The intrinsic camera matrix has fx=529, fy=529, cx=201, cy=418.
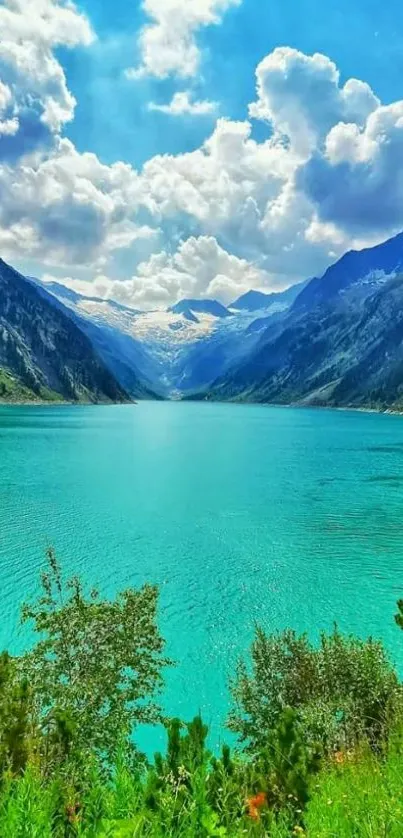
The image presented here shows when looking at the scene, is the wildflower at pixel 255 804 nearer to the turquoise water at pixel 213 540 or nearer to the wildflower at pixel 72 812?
the wildflower at pixel 72 812

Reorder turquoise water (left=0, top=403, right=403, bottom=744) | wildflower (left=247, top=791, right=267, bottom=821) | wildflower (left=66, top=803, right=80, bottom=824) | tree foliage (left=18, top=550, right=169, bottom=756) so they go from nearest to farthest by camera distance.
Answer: wildflower (left=66, top=803, right=80, bottom=824)
wildflower (left=247, top=791, right=267, bottom=821)
tree foliage (left=18, top=550, right=169, bottom=756)
turquoise water (left=0, top=403, right=403, bottom=744)

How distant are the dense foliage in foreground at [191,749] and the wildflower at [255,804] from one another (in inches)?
0.9

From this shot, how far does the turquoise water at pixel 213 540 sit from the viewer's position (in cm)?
3978

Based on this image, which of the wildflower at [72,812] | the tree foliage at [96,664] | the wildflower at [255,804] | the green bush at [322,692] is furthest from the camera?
the tree foliage at [96,664]

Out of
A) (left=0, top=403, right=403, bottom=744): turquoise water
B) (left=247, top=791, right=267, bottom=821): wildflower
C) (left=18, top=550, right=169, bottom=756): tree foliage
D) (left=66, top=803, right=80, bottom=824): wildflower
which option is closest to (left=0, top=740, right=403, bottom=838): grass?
(left=66, top=803, right=80, bottom=824): wildflower

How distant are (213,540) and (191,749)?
54.2 metres

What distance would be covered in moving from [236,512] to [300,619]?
3681 centimetres

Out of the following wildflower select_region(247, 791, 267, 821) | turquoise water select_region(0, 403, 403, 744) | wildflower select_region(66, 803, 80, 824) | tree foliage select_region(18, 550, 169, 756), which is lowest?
turquoise water select_region(0, 403, 403, 744)

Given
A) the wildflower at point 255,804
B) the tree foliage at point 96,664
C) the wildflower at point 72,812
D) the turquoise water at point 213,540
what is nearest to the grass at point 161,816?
the wildflower at point 72,812

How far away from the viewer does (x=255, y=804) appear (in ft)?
30.8

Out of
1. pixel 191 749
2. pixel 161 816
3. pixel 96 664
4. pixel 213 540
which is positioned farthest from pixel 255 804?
pixel 213 540

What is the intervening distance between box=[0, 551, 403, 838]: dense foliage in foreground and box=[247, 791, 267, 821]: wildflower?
2 cm

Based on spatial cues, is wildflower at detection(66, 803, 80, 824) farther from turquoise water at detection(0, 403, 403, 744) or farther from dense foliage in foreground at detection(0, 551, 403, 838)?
turquoise water at detection(0, 403, 403, 744)

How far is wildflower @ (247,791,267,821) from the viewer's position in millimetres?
9039
